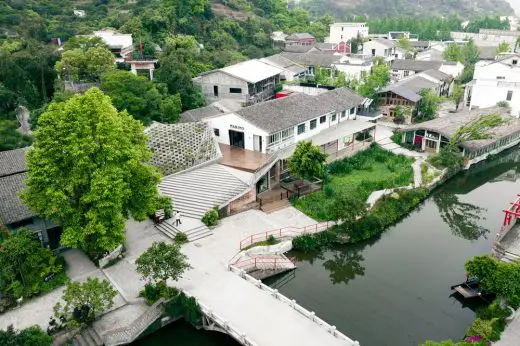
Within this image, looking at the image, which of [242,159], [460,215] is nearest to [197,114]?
[242,159]

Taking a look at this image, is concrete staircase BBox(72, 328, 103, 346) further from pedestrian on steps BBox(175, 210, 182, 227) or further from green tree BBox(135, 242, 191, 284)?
pedestrian on steps BBox(175, 210, 182, 227)

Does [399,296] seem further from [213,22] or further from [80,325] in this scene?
[213,22]

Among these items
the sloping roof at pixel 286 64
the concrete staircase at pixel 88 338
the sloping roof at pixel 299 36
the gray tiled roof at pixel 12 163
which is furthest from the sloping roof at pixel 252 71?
the sloping roof at pixel 299 36

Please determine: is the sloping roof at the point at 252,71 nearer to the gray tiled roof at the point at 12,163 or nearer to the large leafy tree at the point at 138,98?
the large leafy tree at the point at 138,98

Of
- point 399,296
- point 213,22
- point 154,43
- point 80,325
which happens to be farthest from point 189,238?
point 213,22

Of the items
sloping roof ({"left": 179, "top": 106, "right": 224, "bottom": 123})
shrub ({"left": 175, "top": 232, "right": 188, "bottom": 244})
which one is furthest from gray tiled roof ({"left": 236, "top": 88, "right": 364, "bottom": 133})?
shrub ({"left": 175, "top": 232, "right": 188, "bottom": 244})

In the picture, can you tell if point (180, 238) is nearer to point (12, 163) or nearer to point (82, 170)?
point (82, 170)
